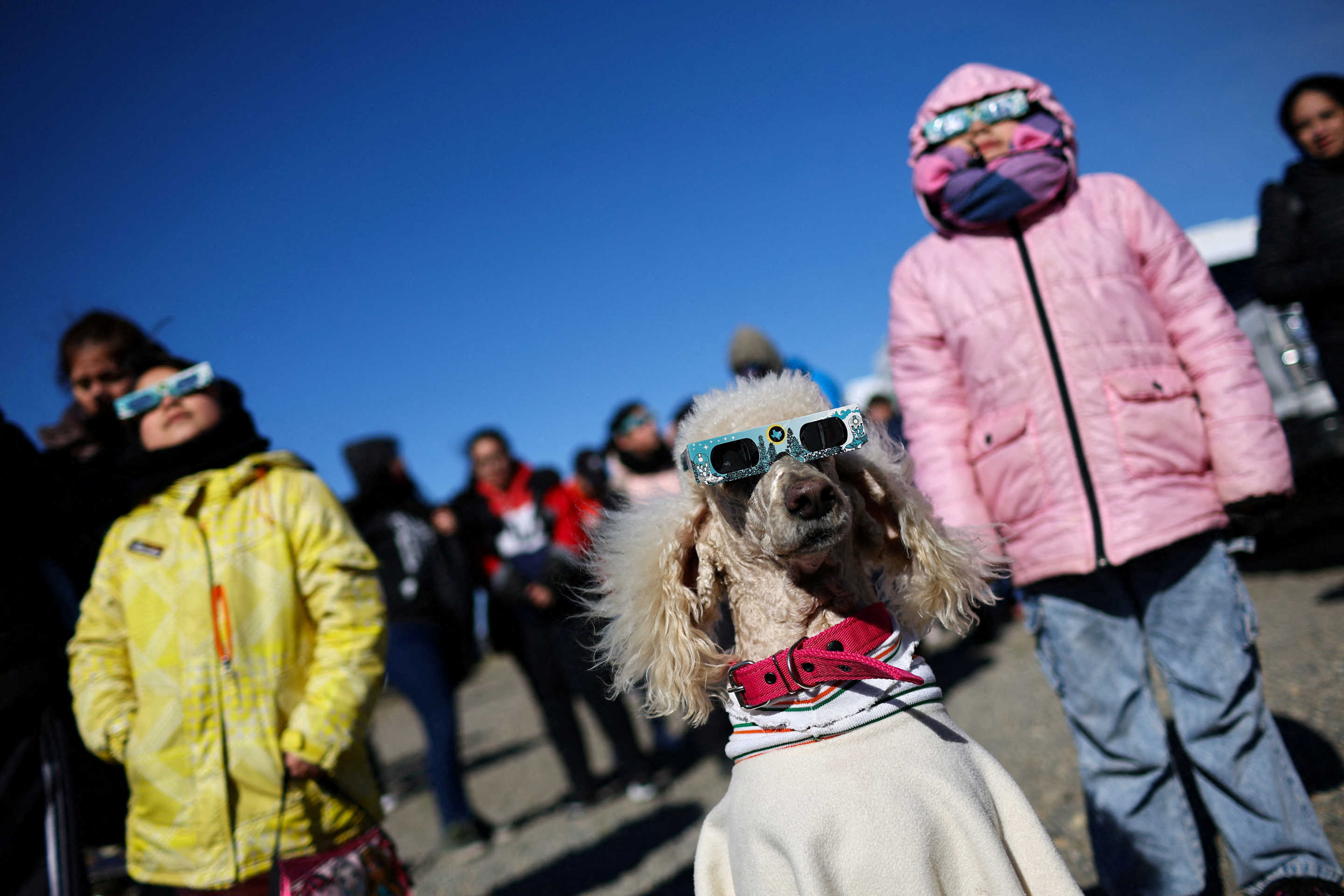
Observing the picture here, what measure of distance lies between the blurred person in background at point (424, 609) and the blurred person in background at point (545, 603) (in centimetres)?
25

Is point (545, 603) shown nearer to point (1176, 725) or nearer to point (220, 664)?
point (220, 664)

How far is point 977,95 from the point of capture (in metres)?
2.26

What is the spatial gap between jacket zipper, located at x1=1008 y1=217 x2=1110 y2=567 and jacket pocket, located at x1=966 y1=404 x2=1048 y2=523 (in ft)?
0.28

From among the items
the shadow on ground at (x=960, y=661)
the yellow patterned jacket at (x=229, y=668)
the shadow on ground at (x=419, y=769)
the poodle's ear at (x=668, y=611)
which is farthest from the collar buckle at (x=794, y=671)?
the shadow on ground at (x=419, y=769)

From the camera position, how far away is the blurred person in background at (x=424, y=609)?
4109 millimetres

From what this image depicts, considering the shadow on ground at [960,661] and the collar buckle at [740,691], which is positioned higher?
the collar buckle at [740,691]

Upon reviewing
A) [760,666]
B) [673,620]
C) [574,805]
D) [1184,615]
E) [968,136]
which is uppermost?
[968,136]

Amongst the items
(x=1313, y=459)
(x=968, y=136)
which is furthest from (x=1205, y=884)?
(x=1313, y=459)

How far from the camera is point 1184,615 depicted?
77.8 inches

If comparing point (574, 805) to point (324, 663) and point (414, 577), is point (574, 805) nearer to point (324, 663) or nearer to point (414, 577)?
point (414, 577)

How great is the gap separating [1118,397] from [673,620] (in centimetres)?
125

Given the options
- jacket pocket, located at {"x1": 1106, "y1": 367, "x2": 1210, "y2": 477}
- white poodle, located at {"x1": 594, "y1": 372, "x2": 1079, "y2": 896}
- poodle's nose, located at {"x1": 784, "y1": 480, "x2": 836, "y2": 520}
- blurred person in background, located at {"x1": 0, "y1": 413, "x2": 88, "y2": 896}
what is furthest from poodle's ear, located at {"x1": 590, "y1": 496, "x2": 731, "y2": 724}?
blurred person in background, located at {"x1": 0, "y1": 413, "x2": 88, "y2": 896}

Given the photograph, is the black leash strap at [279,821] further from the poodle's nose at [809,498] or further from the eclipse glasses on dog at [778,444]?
the poodle's nose at [809,498]

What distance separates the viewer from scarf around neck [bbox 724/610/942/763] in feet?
4.75
